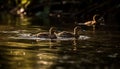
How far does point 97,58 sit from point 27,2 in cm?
2311

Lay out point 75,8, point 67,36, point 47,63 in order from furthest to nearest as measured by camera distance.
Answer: point 75,8 → point 67,36 → point 47,63

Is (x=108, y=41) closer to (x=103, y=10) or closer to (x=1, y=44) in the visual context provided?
(x=1, y=44)

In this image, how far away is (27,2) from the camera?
37.5m

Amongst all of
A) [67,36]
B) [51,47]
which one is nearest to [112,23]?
[67,36]

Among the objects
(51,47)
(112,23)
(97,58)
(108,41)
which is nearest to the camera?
(97,58)

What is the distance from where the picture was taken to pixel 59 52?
15914 millimetres

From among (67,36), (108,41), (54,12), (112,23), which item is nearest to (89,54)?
(108,41)

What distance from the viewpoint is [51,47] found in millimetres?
17156

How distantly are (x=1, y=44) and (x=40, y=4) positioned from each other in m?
19.5

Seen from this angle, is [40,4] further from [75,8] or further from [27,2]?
[75,8]

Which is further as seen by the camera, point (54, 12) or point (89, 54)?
point (54, 12)

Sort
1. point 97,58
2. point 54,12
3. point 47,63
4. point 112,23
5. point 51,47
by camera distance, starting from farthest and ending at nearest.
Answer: point 54,12, point 112,23, point 51,47, point 97,58, point 47,63

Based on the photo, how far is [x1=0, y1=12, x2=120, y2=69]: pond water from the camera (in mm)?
13656

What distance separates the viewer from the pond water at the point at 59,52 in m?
13.7
